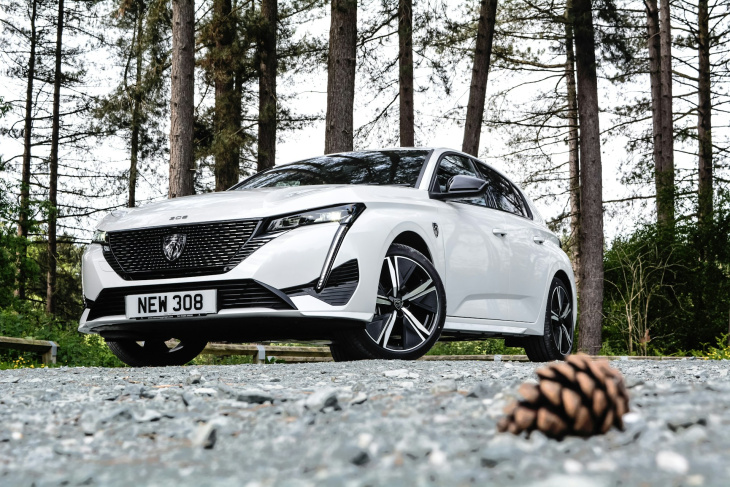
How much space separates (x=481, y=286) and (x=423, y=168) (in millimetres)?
1036

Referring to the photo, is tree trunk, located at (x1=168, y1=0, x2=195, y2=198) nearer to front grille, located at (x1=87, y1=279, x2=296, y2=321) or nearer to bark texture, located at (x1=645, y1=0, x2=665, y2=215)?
front grille, located at (x1=87, y1=279, x2=296, y2=321)

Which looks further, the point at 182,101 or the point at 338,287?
the point at 182,101

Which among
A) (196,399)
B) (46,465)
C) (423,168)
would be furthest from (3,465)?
(423,168)

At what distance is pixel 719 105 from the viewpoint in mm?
24297

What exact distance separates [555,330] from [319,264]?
11.5ft

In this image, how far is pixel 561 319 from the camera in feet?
25.7

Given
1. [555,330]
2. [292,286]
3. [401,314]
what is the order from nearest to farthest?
[292,286] < [401,314] < [555,330]

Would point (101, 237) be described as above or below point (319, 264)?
above

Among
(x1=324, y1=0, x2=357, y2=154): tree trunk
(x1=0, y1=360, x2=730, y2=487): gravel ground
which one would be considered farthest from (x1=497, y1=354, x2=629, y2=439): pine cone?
(x1=324, y1=0, x2=357, y2=154): tree trunk

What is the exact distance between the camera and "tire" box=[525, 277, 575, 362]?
7.43 m

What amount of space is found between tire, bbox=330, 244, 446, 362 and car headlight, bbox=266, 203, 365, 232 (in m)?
0.46

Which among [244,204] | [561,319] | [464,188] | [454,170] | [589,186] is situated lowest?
[561,319]

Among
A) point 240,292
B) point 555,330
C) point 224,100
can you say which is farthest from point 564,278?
point 224,100

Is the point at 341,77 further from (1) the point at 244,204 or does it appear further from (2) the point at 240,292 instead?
(2) the point at 240,292
